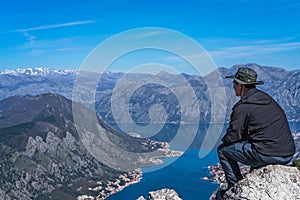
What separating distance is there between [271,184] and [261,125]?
1.11 metres

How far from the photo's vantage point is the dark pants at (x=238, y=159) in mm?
6977

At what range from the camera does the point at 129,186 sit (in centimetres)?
16900

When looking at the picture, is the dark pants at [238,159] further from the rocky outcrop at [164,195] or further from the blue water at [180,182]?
the blue water at [180,182]

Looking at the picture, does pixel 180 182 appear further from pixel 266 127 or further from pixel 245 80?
pixel 266 127

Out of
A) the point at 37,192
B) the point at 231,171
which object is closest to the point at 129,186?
the point at 37,192

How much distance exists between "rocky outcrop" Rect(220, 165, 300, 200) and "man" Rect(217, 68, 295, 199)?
0.20m

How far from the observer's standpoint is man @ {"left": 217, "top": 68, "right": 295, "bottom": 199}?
6875 millimetres

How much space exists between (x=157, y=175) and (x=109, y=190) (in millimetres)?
25781

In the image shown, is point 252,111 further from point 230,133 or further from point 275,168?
point 275,168

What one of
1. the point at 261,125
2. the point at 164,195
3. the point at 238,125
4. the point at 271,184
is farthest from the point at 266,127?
the point at 164,195

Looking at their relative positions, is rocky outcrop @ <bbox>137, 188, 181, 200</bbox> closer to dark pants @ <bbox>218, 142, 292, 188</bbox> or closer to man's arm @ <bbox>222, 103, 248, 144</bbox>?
dark pants @ <bbox>218, 142, 292, 188</bbox>

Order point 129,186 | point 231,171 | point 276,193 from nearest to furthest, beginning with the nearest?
1. point 276,193
2. point 231,171
3. point 129,186

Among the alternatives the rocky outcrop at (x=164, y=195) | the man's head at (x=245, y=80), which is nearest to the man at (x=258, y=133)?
the man's head at (x=245, y=80)

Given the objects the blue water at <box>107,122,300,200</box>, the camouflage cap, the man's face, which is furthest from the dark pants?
the blue water at <box>107,122,300,200</box>
